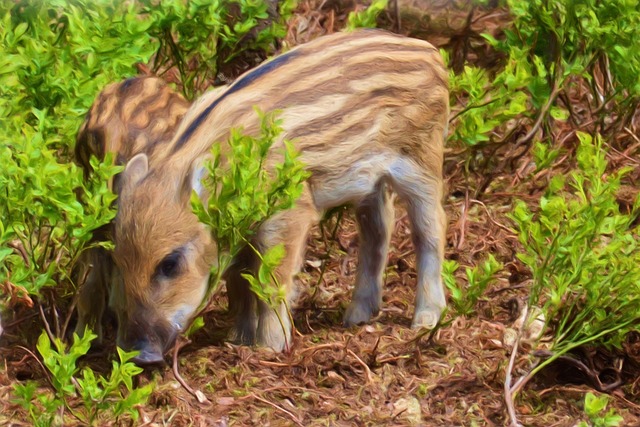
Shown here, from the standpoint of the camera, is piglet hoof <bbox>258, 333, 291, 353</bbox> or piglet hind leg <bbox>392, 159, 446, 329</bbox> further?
piglet hind leg <bbox>392, 159, 446, 329</bbox>

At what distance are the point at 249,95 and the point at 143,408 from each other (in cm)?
132

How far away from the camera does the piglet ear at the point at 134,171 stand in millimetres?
5246

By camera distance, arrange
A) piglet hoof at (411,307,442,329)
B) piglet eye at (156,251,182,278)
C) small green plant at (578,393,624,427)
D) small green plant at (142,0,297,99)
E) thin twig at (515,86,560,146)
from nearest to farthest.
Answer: small green plant at (578,393,624,427)
piglet eye at (156,251,182,278)
piglet hoof at (411,307,442,329)
small green plant at (142,0,297,99)
thin twig at (515,86,560,146)

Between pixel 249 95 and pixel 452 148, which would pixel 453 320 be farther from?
pixel 452 148

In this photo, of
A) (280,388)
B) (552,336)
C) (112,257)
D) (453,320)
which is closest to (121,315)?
(112,257)

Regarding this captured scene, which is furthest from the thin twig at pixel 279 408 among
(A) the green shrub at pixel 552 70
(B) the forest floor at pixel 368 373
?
(A) the green shrub at pixel 552 70

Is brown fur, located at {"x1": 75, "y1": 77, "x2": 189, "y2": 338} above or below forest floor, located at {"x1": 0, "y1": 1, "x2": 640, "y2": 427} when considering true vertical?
above

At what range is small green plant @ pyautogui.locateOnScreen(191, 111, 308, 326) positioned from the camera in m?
4.82

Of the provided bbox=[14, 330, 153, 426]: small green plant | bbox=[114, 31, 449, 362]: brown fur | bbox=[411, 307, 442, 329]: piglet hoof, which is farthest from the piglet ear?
bbox=[411, 307, 442, 329]: piglet hoof

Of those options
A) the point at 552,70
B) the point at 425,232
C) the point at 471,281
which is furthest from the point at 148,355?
the point at 552,70

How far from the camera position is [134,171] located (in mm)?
5258

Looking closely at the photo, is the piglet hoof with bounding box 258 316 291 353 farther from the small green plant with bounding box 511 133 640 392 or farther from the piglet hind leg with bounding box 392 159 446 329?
the small green plant with bounding box 511 133 640 392

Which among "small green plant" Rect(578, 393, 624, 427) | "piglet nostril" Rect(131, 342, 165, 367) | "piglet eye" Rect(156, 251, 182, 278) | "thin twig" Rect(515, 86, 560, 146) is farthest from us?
"thin twig" Rect(515, 86, 560, 146)

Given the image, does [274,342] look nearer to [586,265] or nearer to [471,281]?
[471,281]
